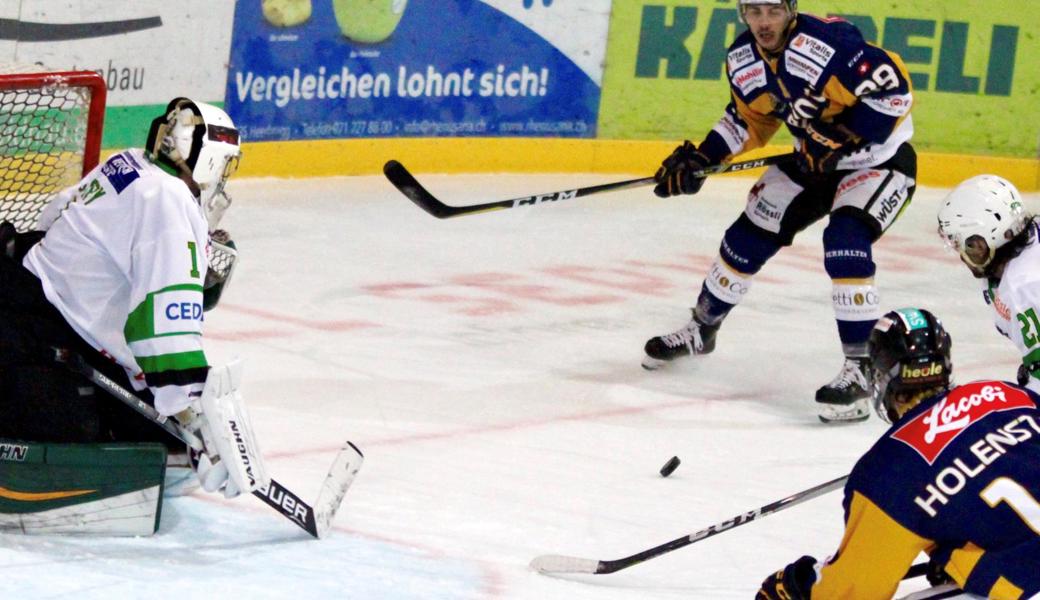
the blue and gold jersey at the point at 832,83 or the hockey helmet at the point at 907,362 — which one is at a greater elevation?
the hockey helmet at the point at 907,362

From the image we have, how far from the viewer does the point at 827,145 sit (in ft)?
15.5

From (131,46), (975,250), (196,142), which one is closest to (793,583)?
(975,250)

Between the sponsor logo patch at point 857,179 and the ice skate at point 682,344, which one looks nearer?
the sponsor logo patch at point 857,179

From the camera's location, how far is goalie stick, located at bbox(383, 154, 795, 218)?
196 inches

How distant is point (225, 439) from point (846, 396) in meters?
2.10

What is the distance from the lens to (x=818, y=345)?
5523mm

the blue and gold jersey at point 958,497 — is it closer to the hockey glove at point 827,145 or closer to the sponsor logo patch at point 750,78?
the hockey glove at point 827,145

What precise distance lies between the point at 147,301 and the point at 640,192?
477cm

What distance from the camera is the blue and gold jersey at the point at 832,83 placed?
465 cm

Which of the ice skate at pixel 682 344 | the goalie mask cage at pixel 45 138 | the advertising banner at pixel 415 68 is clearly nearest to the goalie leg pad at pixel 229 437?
the goalie mask cage at pixel 45 138

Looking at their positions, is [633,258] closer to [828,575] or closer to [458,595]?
[458,595]

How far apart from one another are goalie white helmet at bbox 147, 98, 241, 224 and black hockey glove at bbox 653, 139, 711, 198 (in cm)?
198

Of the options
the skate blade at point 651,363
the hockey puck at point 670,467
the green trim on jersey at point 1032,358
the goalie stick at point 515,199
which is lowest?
the skate blade at point 651,363

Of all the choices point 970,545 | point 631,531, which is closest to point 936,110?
point 631,531
